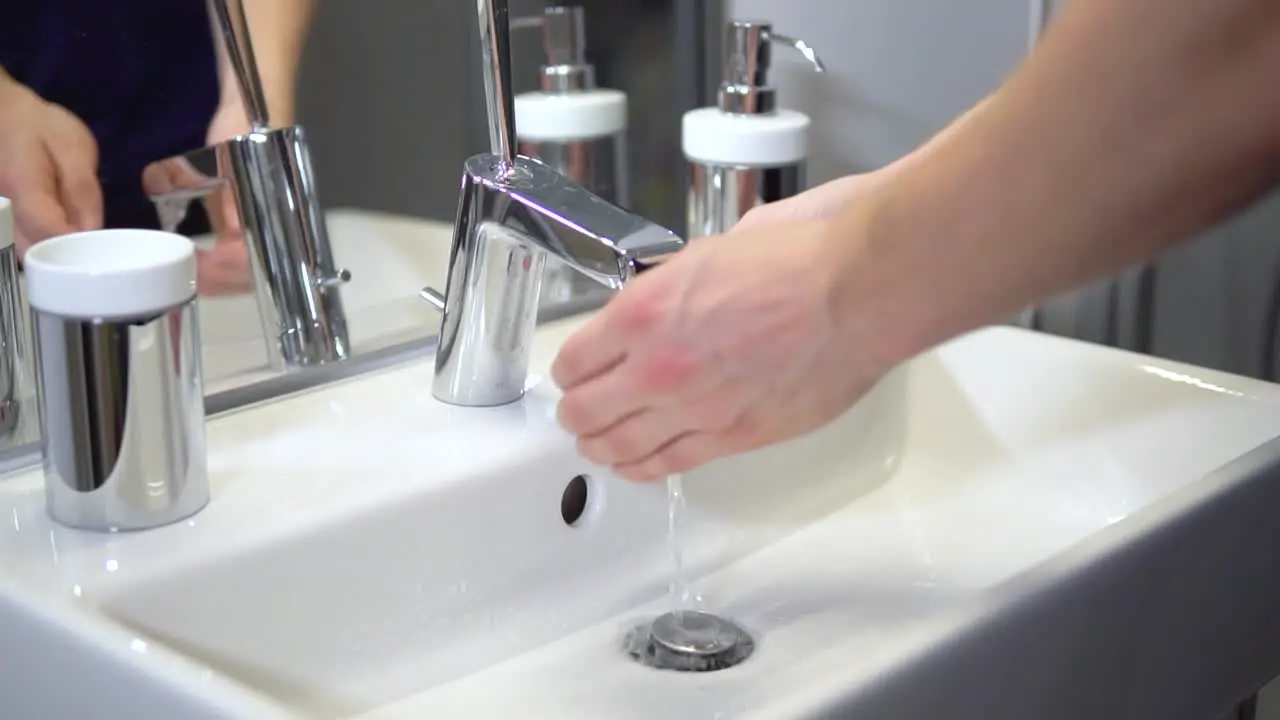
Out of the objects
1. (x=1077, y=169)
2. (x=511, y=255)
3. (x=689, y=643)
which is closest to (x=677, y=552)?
(x=689, y=643)

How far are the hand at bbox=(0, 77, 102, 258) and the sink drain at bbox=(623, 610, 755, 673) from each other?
0.98ft

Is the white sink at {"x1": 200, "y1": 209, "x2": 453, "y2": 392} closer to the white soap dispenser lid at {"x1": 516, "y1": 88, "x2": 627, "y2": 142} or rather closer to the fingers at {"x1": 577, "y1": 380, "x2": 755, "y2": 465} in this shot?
the white soap dispenser lid at {"x1": 516, "y1": 88, "x2": 627, "y2": 142}

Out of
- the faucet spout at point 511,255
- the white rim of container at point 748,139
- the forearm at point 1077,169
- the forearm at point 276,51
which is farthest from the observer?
the white rim of container at point 748,139

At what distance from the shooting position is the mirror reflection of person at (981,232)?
43 centimetres

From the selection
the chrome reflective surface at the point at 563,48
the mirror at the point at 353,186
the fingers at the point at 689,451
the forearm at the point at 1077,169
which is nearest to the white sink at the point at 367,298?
the mirror at the point at 353,186

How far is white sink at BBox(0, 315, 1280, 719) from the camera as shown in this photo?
1.57 feet

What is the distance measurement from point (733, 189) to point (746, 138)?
32 mm

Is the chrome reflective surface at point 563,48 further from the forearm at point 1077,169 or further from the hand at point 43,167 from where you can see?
the forearm at point 1077,169

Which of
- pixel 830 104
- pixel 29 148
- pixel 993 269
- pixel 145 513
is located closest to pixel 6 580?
pixel 145 513

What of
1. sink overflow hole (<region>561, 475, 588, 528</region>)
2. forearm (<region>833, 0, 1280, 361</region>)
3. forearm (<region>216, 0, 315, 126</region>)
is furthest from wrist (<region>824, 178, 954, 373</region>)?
forearm (<region>216, 0, 315, 126</region>)

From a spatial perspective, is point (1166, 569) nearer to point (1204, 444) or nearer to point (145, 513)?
point (1204, 444)

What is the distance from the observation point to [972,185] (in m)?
0.44

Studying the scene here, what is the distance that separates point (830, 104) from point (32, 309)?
0.56 meters

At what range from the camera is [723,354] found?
18.9 inches
